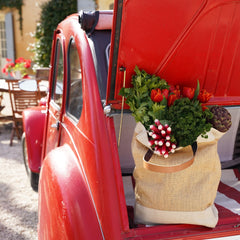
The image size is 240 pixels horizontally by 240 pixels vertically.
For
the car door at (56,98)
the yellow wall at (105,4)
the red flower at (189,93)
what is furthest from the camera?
the yellow wall at (105,4)

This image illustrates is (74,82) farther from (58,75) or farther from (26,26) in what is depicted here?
(26,26)

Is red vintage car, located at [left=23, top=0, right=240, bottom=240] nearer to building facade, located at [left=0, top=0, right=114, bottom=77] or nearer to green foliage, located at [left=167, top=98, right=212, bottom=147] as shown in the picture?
green foliage, located at [left=167, top=98, right=212, bottom=147]

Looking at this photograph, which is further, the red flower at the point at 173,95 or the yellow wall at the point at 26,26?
the yellow wall at the point at 26,26

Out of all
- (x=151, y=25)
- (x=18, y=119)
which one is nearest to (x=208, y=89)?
(x=151, y=25)

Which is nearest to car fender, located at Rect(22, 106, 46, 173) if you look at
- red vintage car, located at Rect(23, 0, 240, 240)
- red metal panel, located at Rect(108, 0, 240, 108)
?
red vintage car, located at Rect(23, 0, 240, 240)

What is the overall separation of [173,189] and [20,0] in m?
13.9

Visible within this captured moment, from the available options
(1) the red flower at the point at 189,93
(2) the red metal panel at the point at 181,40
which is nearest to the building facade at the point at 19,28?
(2) the red metal panel at the point at 181,40

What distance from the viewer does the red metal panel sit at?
→ 4.79 ft

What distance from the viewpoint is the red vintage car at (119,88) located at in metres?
1.44

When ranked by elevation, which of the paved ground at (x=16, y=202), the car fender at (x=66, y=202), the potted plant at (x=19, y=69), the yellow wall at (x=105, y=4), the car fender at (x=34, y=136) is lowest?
the paved ground at (x=16, y=202)

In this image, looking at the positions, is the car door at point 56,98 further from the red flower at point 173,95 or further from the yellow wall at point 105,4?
the yellow wall at point 105,4

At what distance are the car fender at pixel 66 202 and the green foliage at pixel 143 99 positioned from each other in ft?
1.50

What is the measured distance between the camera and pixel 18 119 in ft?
18.0

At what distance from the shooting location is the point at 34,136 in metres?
3.20
